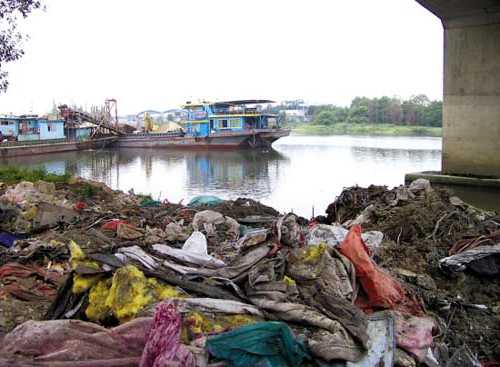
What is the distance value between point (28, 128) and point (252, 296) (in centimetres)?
4137

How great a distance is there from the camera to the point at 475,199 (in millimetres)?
15867

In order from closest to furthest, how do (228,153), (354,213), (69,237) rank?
(69,237)
(354,213)
(228,153)

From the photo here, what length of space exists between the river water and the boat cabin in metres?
3.83

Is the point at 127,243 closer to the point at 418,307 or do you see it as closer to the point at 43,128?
the point at 418,307

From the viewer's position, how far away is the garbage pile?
3082 mm

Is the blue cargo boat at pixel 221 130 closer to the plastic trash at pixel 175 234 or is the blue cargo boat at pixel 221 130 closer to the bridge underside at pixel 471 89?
the bridge underside at pixel 471 89

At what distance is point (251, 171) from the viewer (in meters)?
28.5

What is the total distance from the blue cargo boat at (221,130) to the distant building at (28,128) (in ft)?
25.0

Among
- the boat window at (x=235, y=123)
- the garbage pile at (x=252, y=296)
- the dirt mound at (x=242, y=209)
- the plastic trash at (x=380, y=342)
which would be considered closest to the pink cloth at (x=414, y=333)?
the garbage pile at (x=252, y=296)

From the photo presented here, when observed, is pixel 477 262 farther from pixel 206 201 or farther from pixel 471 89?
pixel 471 89

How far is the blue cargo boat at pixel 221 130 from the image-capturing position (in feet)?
146

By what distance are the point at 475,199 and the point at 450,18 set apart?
19.2 feet

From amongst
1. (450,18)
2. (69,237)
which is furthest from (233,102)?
(69,237)

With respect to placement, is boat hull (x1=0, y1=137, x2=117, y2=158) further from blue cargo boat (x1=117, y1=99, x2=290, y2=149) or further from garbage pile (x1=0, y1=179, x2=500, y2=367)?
garbage pile (x1=0, y1=179, x2=500, y2=367)
